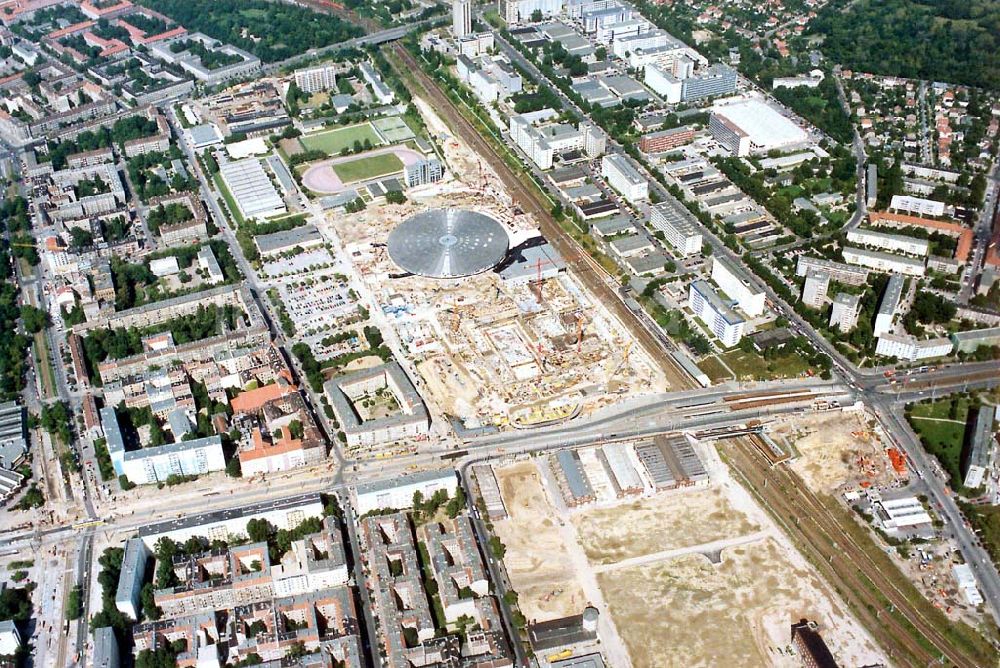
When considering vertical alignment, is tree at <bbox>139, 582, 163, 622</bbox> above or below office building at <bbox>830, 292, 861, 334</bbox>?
below

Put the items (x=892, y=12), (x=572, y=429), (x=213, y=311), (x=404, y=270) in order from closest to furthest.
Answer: (x=572, y=429)
(x=213, y=311)
(x=404, y=270)
(x=892, y=12)

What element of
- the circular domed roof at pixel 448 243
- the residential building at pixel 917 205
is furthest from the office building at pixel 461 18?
the residential building at pixel 917 205

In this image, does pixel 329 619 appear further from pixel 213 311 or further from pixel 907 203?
pixel 907 203

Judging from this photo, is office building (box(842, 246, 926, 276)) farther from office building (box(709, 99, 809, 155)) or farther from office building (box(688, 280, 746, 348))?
office building (box(709, 99, 809, 155))

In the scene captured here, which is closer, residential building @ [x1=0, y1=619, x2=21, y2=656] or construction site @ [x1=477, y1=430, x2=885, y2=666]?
residential building @ [x1=0, y1=619, x2=21, y2=656]

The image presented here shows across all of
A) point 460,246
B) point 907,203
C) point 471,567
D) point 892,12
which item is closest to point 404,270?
point 460,246

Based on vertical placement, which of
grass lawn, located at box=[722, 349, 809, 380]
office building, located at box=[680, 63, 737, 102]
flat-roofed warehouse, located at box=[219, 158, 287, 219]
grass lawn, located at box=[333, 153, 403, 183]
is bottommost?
grass lawn, located at box=[722, 349, 809, 380]

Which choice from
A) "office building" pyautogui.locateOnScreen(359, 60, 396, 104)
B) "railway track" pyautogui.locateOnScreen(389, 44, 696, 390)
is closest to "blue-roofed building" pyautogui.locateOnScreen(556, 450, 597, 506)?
"railway track" pyautogui.locateOnScreen(389, 44, 696, 390)
